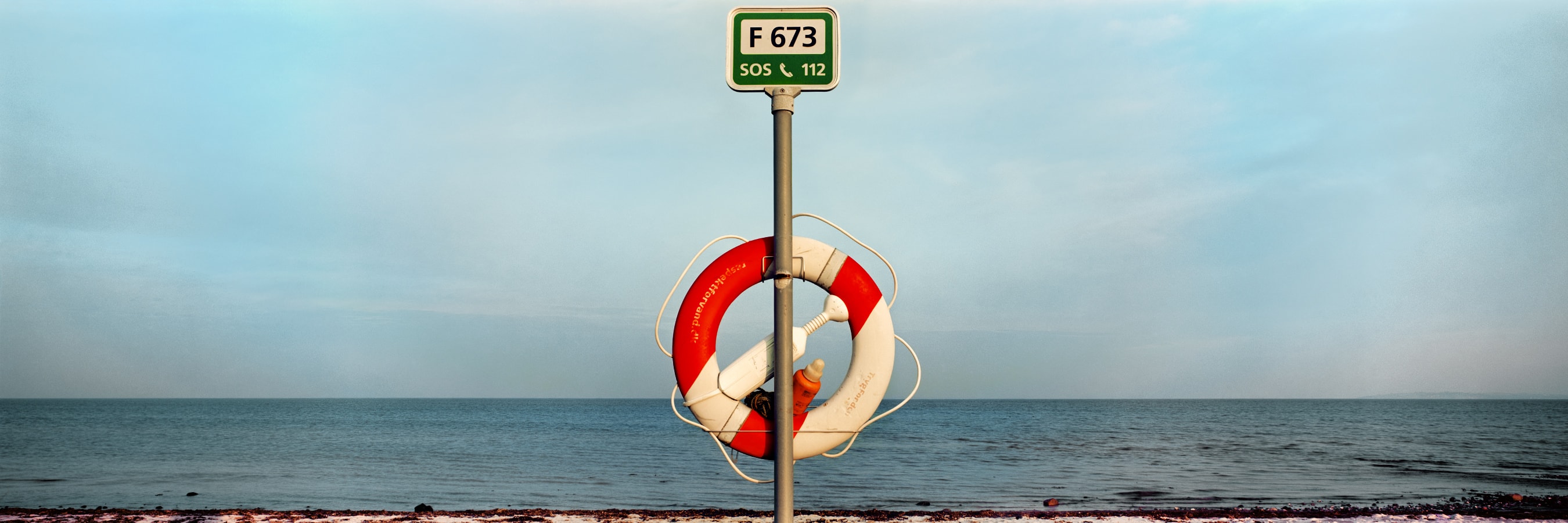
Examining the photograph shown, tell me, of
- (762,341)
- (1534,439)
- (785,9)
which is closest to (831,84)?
(785,9)

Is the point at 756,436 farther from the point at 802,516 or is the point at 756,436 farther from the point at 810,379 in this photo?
the point at 802,516

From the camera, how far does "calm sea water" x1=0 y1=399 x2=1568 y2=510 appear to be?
10.5 metres

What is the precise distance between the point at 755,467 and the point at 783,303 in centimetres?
1138

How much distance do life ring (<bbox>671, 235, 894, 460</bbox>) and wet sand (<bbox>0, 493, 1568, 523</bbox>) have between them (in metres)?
2.91

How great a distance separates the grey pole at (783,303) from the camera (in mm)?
2633

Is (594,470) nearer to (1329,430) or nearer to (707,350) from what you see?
(707,350)

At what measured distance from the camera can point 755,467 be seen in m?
13.7

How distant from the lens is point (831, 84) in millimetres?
2658

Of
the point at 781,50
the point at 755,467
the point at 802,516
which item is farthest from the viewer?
the point at 755,467

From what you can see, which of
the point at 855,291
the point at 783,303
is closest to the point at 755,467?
the point at 855,291

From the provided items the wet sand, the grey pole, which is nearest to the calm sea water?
the wet sand

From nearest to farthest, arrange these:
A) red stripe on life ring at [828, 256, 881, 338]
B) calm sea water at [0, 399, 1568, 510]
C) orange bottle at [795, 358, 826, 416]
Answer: orange bottle at [795, 358, 826, 416]
red stripe on life ring at [828, 256, 881, 338]
calm sea water at [0, 399, 1568, 510]

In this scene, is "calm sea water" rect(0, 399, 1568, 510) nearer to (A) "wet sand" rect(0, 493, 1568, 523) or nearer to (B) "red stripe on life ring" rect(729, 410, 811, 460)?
(A) "wet sand" rect(0, 493, 1568, 523)

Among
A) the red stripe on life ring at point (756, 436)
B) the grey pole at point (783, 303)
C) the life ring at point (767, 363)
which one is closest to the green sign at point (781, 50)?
the grey pole at point (783, 303)
